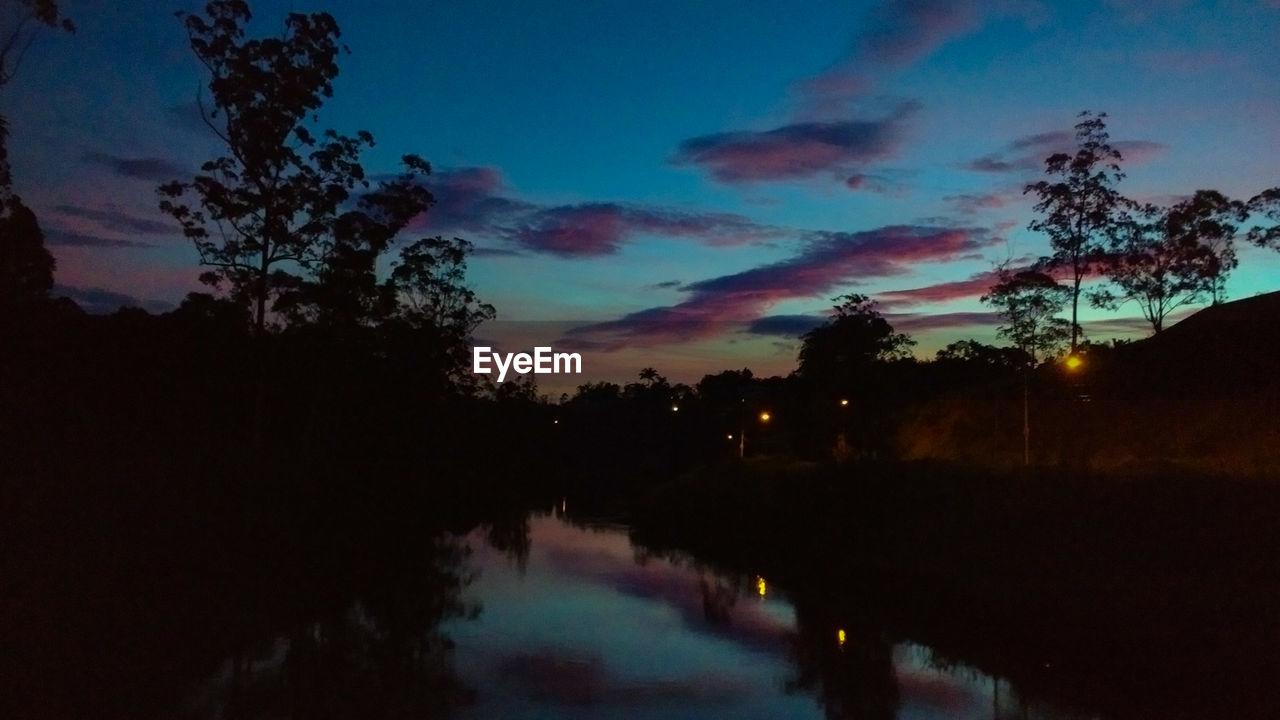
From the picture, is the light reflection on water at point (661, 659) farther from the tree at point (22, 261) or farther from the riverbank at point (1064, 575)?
the tree at point (22, 261)

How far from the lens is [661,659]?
15.7m

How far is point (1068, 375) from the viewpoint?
3297cm

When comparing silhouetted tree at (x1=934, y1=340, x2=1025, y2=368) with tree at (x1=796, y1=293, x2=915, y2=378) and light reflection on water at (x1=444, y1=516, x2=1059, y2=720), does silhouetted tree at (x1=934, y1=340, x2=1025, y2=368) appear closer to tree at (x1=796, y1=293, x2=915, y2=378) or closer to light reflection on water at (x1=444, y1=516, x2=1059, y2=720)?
tree at (x1=796, y1=293, x2=915, y2=378)

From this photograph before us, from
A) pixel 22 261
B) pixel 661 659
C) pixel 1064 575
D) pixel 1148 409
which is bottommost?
pixel 661 659

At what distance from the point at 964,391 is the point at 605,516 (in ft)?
65.3

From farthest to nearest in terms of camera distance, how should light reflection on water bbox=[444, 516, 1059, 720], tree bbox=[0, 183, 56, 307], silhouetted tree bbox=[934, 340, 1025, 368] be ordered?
silhouetted tree bbox=[934, 340, 1025, 368] < tree bbox=[0, 183, 56, 307] < light reflection on water bbox=[444, 516, 1059, 720]

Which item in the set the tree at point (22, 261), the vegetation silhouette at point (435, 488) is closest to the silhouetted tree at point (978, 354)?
the vegetation silhouette at point (435, 488)

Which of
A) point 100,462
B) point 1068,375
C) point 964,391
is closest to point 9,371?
point 100,462

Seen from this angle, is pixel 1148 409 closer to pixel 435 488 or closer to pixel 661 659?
pixel 661 659

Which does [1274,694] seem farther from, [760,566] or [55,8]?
[55,8]

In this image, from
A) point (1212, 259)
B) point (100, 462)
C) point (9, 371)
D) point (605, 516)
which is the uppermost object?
point (1212, 259)

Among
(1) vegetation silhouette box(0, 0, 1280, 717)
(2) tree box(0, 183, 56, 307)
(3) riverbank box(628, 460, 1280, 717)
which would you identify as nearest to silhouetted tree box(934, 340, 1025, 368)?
(1) vegetation silhouette box(0, 0, 1280, 717)

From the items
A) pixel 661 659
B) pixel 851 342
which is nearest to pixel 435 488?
pixel 851 342

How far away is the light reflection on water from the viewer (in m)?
12.3
